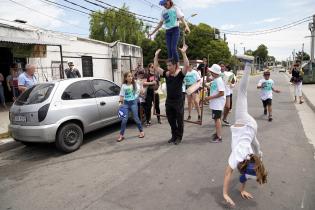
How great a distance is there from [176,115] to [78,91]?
7.74 ft

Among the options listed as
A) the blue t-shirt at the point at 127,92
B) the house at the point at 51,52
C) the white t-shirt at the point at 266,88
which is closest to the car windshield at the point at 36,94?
the blue t-shirt at the point at 127,92

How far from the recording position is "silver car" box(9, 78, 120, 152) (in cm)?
544

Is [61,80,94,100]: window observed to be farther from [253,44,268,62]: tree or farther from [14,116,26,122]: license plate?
[253,44,268,62]: tree

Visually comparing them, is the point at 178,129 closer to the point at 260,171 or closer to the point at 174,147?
the point at 174,147

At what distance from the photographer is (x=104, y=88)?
7.15 metres

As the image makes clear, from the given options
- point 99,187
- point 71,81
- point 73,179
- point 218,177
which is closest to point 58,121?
point 71,81

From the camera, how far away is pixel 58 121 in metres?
5.55

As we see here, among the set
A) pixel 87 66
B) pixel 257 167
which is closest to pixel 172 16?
pixel 257 167

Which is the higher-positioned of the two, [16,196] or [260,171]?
[260,171]

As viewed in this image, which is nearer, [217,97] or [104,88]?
[217,97]

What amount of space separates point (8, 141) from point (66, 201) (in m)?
3.88

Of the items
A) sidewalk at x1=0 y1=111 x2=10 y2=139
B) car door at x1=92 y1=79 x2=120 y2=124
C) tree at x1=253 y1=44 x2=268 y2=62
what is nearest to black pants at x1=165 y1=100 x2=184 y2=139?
car door at x1=92 y1=79 x2=120 y2=124

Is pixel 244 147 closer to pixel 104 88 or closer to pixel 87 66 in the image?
pixel 104 88

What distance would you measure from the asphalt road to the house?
23.0 ft
